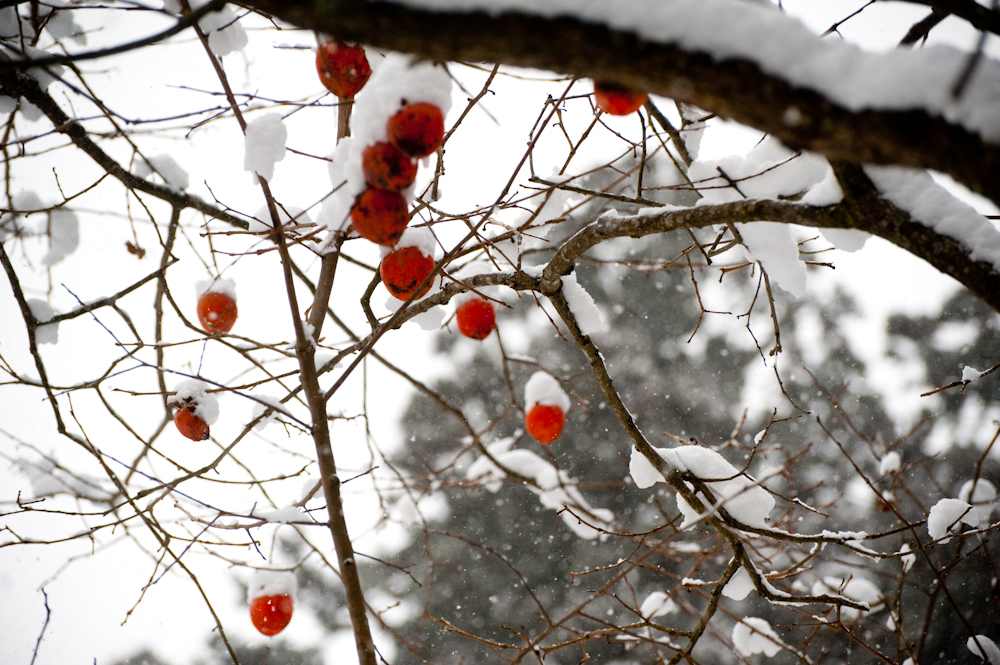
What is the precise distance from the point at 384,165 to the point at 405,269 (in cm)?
55

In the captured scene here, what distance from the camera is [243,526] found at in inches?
48.9

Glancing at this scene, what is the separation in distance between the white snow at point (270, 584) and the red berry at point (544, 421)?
1.16 m

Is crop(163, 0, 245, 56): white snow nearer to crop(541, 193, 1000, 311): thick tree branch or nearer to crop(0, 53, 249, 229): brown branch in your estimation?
crop(0, 53, 249, 229): brown branch

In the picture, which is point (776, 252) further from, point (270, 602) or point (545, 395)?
point (270, 602)

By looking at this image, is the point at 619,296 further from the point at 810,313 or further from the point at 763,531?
the point at 763,531

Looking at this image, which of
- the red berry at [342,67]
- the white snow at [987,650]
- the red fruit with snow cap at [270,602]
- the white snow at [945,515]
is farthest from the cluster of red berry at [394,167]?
the white snow at [945,515]

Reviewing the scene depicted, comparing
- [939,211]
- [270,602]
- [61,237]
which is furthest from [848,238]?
[61,237]

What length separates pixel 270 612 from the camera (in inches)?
68.4

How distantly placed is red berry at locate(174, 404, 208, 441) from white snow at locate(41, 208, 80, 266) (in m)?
1.23

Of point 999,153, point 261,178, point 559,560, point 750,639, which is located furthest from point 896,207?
point 559,560

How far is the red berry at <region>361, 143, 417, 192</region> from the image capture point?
0.99 meters

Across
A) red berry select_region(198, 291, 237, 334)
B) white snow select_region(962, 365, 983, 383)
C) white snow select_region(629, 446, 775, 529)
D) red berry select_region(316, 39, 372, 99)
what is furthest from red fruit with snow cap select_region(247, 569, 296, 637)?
white snow select_region(962, 365, 983, 383)

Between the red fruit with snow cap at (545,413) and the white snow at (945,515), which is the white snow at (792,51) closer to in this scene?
the red fruit with snow cap at (545,413)

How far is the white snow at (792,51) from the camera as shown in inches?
23.4
